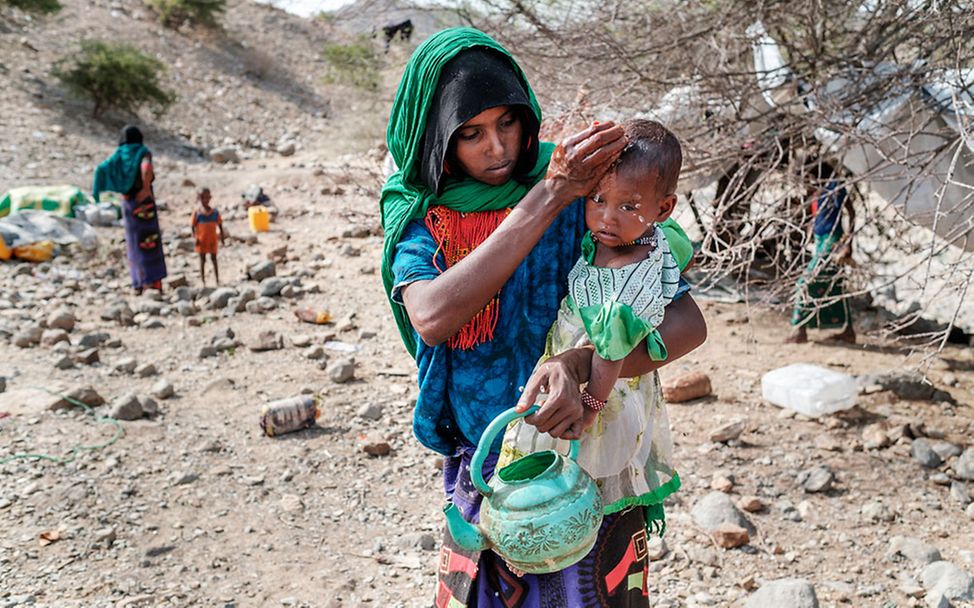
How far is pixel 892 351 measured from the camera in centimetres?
566

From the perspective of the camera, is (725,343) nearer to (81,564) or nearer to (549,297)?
(81,564)

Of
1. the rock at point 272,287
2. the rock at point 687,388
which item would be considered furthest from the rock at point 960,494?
the rock at point 272,287

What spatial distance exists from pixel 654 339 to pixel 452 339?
0.37 m

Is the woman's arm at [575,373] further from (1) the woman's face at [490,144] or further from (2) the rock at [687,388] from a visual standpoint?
(2) the rock at [687,388]

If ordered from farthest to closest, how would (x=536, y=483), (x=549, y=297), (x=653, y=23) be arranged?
(x=653, y=23)
(x=549, y=297)
(x=536, y=483)

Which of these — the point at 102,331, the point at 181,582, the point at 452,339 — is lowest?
the point at 181,582

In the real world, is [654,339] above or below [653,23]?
below

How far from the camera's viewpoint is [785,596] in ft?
9.11

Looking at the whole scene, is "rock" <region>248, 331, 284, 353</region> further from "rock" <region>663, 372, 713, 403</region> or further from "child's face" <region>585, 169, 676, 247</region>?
"child's face" <region>585, 169, 676, 247</region>

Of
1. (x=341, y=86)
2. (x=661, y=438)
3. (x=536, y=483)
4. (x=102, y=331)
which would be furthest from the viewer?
(x=341, y=86)

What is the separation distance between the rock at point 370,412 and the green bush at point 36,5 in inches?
660

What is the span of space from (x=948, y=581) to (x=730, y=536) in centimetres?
72

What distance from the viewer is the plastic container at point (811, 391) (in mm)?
4445

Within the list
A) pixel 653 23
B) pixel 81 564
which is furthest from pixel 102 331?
pixel 653 23
